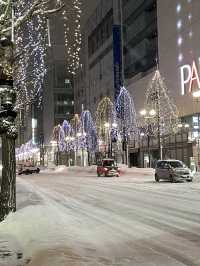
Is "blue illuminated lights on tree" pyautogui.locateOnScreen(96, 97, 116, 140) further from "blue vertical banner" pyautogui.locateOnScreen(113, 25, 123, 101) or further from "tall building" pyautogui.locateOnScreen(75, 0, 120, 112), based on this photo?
"tall building" pyautogui.locateOnScreen(75, 0, 120, 112)

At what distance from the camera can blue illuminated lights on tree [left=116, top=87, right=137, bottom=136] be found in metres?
71.2

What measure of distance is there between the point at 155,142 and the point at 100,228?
65171 mm

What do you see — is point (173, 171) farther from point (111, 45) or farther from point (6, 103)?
point (111, 45)

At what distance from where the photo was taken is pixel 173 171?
3809cm

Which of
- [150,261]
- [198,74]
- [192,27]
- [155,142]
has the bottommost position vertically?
[150,261]

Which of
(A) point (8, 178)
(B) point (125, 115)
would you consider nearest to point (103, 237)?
(A) point (8, 178)

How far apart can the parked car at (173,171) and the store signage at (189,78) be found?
21069 mm

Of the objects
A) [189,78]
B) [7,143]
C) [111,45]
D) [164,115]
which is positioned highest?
[111,45]

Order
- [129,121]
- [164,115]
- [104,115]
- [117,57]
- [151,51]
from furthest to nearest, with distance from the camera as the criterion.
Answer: [117,57], [104,115], [151,51], [129,121], [164,115]

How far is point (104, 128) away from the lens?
264ft

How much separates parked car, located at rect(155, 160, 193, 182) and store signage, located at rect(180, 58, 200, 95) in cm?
2107

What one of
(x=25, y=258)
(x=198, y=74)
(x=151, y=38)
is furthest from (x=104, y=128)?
(x=25, y=258)

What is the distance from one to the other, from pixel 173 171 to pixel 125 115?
3391 centimetres

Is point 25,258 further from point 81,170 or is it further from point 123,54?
point 123,54
